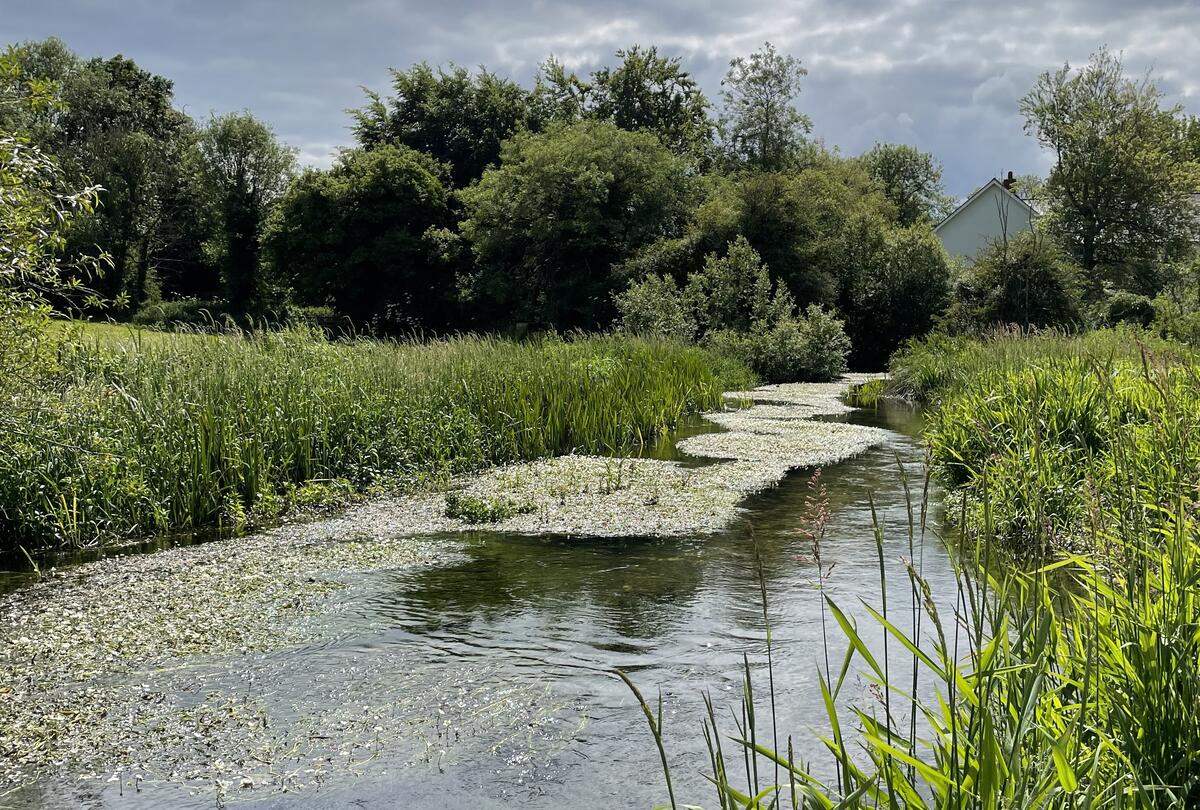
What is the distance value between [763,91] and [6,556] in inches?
1661

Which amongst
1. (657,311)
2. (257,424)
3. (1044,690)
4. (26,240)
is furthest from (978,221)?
(1044,690)

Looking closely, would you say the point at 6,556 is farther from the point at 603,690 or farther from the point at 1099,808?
the point at 1099,808

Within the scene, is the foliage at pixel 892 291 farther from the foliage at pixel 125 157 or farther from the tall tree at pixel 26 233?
the foliage at pixel 125 157

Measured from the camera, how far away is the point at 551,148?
3350 cm

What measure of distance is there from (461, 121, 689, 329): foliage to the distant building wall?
2291cm

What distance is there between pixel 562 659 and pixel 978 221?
52.5 m

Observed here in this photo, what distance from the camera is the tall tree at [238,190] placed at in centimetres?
4853

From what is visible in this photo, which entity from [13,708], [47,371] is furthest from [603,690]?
[47,371]

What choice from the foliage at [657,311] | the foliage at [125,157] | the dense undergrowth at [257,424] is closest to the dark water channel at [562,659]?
the dense undergrowth at [257,424]

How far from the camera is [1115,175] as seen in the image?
40812 millimetres

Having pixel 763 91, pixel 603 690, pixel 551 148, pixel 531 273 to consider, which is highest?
pixel 763 91

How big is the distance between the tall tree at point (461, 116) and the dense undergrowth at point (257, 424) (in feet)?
104

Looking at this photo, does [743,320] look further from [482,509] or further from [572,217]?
[482,509]

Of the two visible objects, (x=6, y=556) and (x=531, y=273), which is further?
(x=531, y=273)
